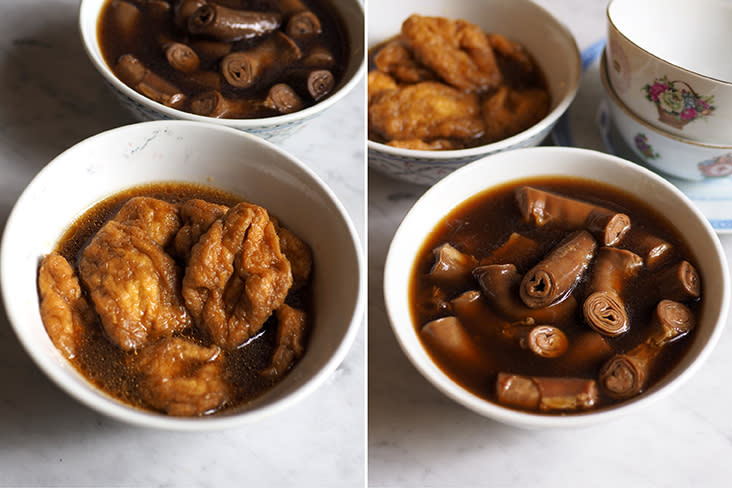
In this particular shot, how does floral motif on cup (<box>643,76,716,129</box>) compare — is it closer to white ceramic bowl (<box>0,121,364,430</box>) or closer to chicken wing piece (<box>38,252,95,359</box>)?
white ceramic bowl (<box>0,121,364,430</box>)

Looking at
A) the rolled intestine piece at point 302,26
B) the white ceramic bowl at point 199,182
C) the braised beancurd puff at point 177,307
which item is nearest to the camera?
the white ceramic bowl at point 199,182

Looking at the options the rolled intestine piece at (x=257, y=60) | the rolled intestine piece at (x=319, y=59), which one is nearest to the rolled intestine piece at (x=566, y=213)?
the rolled intestine piece at (x=319, y=59)

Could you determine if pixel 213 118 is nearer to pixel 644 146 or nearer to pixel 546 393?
pixel 546 393

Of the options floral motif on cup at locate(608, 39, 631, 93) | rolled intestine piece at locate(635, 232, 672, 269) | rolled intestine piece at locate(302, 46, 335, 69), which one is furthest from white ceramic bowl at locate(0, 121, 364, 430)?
floral motif on cup at locate(608, 39, 631, 93)

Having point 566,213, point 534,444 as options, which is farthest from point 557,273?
point 534,444

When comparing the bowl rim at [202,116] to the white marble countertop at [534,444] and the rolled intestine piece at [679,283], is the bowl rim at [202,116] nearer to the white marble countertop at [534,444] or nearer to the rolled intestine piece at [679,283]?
the white marble countertop at [534,444]

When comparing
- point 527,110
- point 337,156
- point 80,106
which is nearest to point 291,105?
point 337,156
